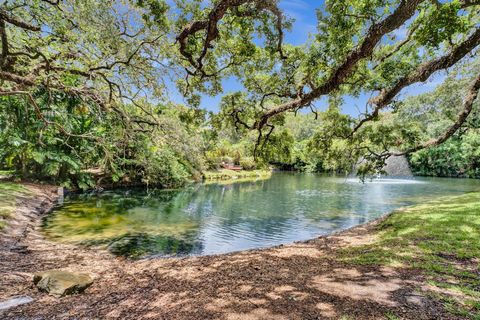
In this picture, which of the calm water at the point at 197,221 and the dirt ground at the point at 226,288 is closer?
the dirt ground at the point at 226,288

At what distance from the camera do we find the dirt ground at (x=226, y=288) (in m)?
4.09

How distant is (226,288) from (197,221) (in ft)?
31.0

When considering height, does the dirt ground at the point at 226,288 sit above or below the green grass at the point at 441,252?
below

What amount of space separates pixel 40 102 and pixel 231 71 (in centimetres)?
1347

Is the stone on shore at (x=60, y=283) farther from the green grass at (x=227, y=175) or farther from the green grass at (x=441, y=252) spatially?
the green grass at (x=227, y=175)

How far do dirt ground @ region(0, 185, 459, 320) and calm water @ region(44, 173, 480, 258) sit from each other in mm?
2347

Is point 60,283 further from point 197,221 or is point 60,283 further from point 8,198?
point 8,198

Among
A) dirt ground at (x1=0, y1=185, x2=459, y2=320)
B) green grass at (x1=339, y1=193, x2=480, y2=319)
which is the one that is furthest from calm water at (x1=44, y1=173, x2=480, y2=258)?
green grass at (x1=339, y1=193, x2=480, y2=319)

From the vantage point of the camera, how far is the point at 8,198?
13438 mm

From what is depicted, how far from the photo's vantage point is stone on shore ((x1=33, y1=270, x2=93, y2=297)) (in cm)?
502

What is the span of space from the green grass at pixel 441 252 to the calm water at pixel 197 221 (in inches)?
141

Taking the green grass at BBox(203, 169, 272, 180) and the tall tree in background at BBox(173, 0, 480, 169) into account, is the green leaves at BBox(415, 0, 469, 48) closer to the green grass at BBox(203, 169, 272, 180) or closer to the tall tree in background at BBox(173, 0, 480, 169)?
the tall tree in background at BBox(173, 0, 480, 169)

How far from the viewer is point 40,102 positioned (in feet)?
56.2

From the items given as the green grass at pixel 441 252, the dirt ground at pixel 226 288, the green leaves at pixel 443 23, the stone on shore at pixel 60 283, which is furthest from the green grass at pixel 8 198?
the green leaves at pixel 443 23
